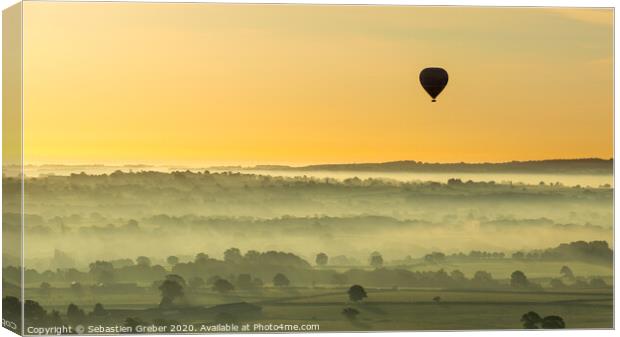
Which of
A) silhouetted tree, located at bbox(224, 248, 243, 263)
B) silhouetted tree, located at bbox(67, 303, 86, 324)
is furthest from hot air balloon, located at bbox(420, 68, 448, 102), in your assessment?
silhouetted tree, located at bbox(67, 303, 86, 324)

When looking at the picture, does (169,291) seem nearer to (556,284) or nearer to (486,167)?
(486,167)

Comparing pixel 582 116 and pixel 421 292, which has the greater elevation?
pixel 582 116

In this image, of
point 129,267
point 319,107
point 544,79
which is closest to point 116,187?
point 129,267

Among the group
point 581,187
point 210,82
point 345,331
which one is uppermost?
point 210,82

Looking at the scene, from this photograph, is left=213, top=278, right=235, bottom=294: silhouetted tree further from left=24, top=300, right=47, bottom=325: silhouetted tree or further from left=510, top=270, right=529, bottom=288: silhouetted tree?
left=510, top=270, right=529, bottom=288: silhouetted tree

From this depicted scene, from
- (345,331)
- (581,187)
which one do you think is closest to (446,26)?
(581,187)

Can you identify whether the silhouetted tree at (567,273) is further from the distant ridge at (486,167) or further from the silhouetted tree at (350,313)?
the silhouetted tree at (350,313)

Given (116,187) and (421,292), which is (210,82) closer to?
(116,187)
